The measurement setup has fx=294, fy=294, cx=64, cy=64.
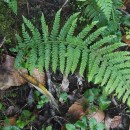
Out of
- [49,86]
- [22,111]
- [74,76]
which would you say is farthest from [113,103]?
[22,111]

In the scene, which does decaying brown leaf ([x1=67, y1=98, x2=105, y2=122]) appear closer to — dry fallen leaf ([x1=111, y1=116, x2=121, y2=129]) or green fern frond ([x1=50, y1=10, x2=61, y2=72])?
dry fallen leaf ([x1=111, y1=116, x2=121, y2=129])

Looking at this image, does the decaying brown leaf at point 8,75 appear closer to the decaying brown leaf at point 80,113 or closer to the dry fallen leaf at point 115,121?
the decaying brown leaf at point 80,113

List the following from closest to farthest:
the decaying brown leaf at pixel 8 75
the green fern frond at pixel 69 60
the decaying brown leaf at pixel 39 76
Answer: the green fern frond at pixel 69 60 < the decaying brown leaf at pixel 8 75 < the decaying brown leaf at pixel 39 76

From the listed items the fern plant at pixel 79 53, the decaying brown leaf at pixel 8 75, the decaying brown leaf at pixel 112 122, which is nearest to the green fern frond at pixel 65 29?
the fern plant at pixel 79 53

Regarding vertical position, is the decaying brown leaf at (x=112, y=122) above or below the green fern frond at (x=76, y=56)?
below

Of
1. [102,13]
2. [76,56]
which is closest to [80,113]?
[76,56]

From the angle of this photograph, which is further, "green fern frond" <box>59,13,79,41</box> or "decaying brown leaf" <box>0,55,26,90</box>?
"decaying brown leaf" <box>0,55,26,90</box>

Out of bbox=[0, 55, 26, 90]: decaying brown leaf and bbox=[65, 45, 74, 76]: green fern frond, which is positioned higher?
bbox=[65, 45, 74, 76]: green fern frond

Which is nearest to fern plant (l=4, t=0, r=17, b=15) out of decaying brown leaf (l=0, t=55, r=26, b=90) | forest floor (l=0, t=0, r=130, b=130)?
forest floor (l=0, t=0, r=130, b=130)

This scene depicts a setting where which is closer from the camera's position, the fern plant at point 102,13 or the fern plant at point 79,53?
the fern plant at point 79,53

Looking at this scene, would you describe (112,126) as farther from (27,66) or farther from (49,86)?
(27,66)
